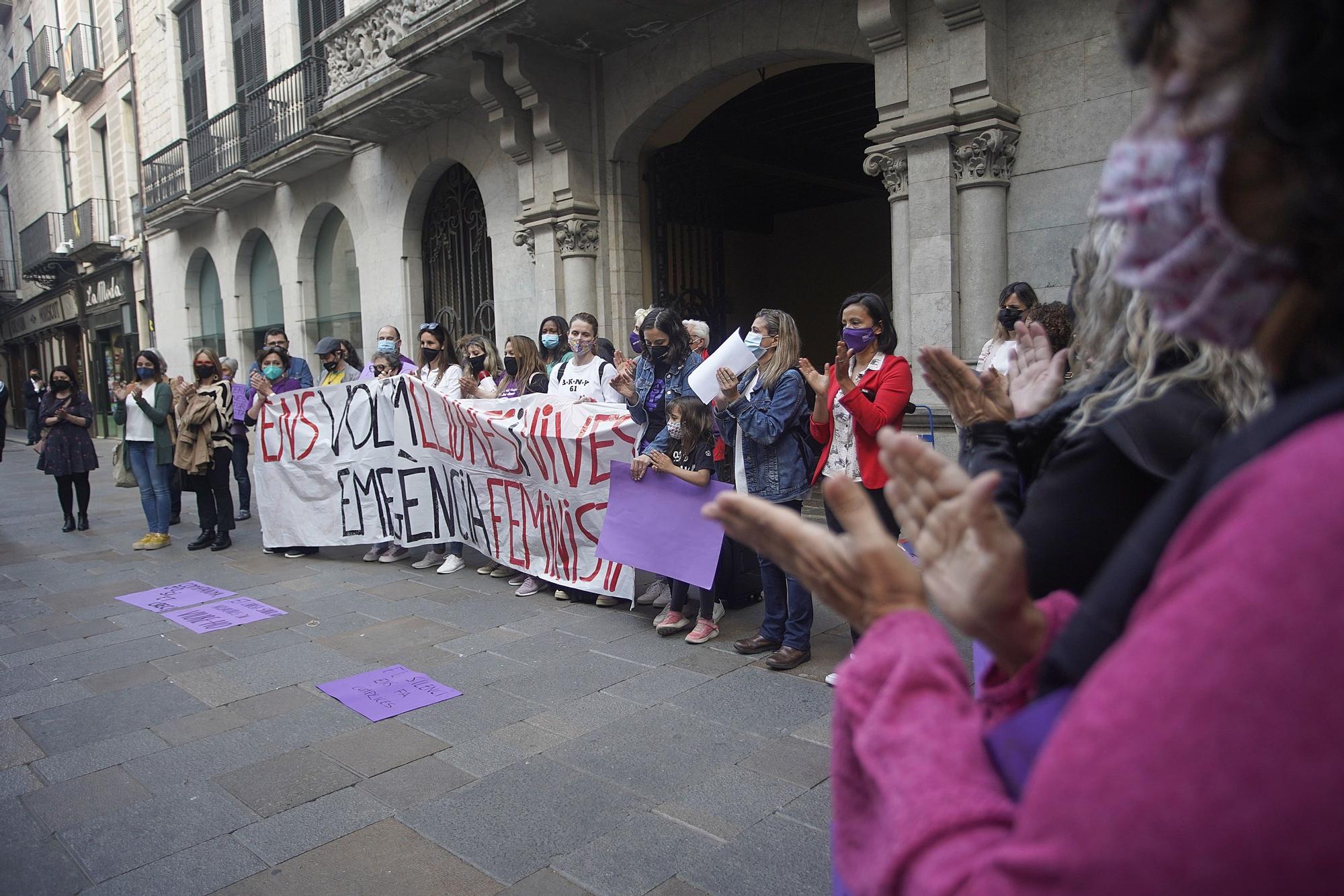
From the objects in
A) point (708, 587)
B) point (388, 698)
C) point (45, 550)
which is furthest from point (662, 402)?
point (45, 550)

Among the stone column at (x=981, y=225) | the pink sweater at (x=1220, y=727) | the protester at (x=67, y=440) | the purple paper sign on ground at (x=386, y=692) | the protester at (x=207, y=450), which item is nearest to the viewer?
the pink sweater at (x=1220, y=727)

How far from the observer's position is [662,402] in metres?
5.48

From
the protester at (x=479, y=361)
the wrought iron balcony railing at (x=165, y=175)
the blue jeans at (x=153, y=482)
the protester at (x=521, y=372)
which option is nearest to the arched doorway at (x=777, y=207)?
the protester at (x=479, y=361)

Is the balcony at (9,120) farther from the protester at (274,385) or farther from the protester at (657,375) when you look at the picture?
the protester at (657,375)

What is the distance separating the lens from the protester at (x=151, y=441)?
28.0 feet

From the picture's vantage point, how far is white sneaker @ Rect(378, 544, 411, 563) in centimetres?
753

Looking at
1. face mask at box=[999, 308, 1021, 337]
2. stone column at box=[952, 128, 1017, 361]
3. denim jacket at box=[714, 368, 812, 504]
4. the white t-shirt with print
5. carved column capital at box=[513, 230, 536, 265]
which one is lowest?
denim jacket at box=[714, 368, 812, 504]

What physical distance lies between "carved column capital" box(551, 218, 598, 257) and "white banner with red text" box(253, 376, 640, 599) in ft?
11.6

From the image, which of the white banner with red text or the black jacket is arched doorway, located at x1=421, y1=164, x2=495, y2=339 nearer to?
the white banner with red text

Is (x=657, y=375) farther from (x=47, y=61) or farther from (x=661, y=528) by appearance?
(x=47, y=61)

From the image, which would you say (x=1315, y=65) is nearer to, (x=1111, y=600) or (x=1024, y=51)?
(x=1111, y=600)

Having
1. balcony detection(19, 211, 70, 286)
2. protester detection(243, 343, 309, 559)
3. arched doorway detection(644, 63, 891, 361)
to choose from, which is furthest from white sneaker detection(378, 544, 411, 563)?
balcony detection(19, 211, 70, 286)

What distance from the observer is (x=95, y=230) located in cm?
2356

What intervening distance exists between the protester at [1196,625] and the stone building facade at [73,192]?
23832mm
